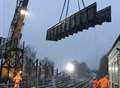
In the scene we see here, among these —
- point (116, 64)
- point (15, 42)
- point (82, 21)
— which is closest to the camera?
point (82, 21)

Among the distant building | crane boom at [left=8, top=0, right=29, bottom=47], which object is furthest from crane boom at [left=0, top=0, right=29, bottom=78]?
the distant building

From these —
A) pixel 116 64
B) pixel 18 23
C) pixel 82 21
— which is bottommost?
pixel 116 64

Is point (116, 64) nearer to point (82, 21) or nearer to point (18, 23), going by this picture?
point (82, 21)

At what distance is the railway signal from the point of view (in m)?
18.7

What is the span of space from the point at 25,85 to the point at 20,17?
734 cm

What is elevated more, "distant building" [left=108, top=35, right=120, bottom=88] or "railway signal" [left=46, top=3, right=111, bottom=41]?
"railway signal" [left=46, top=3, right=111, bottom=41]

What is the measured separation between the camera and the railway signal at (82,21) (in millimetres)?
18734

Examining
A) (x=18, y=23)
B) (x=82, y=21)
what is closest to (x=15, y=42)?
(x=18, y=23)

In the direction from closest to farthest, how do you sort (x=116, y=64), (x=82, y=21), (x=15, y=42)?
(x=82, y=21) < (x=116, y=64) < (x=15, y=42)

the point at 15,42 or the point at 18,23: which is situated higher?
the point at 18,23

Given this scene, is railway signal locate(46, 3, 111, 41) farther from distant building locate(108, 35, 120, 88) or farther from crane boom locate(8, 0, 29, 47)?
crane boom locate(8, 0, 29, 47)

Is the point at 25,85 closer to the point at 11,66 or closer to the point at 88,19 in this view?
the point at 11,66

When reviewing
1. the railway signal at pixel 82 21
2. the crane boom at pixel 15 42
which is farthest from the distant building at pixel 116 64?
the crane boom at pixel 15 42

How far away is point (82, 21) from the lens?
1969 centimetres
